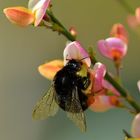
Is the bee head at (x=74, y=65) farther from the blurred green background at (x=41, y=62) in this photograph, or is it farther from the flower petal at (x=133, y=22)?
the blurred green background at (x=41, y=62)

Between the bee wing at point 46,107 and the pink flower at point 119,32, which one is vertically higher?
the pink flower at point 119,32

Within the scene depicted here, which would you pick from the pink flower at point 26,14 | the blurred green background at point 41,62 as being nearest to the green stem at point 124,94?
the pink flower at point 26,14

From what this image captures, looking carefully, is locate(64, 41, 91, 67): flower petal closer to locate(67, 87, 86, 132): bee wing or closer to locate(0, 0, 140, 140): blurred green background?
locate(67, 87, 86, 132): bee wing

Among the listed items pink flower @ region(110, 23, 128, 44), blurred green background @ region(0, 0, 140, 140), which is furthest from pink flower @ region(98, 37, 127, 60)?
blurred green background @ region(0, 0, 140, 140)

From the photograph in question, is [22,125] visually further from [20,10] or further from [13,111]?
[20,10]

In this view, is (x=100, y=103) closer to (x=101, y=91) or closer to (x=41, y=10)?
(x=101, y=91)

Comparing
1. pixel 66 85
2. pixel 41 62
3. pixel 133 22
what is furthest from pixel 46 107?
pixel 41 62

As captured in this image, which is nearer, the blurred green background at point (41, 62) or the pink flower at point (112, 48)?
the pink flower at point (112, 48)
